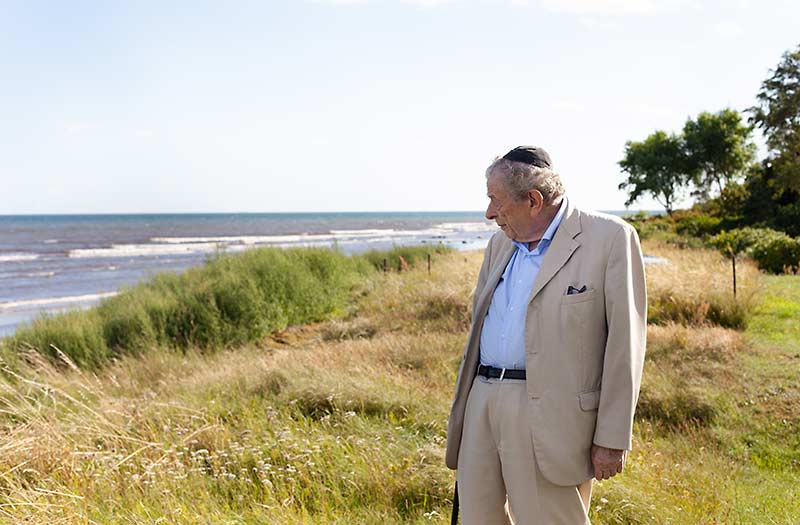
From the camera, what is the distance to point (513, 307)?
2.49 m

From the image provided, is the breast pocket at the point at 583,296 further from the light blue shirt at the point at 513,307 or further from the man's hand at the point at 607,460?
the man's hand at the point at 607,460

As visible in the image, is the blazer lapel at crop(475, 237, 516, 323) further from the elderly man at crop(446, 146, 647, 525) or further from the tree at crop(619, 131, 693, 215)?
the tree at crop(619, 131, 693, 215)

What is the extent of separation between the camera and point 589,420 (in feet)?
7.72

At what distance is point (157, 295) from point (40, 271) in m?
19.0

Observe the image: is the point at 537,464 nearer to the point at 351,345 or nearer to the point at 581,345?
the point at 581,345

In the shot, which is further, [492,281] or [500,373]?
[492,281]

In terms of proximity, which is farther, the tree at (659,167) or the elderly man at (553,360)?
the tree at (659,167)

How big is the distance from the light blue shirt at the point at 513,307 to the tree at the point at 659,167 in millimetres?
40320

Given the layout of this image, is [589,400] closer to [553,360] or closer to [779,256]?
[553,360]

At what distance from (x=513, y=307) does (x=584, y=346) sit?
0.97 ft

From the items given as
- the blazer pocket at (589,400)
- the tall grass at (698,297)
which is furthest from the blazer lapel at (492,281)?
the tall grass at (698,297)

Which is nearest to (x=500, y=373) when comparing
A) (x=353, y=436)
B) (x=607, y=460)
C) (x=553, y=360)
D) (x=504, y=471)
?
(x=553, y=360)

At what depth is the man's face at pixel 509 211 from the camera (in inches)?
95.6

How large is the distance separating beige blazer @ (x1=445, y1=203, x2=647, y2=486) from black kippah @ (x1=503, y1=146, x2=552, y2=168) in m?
0.27
